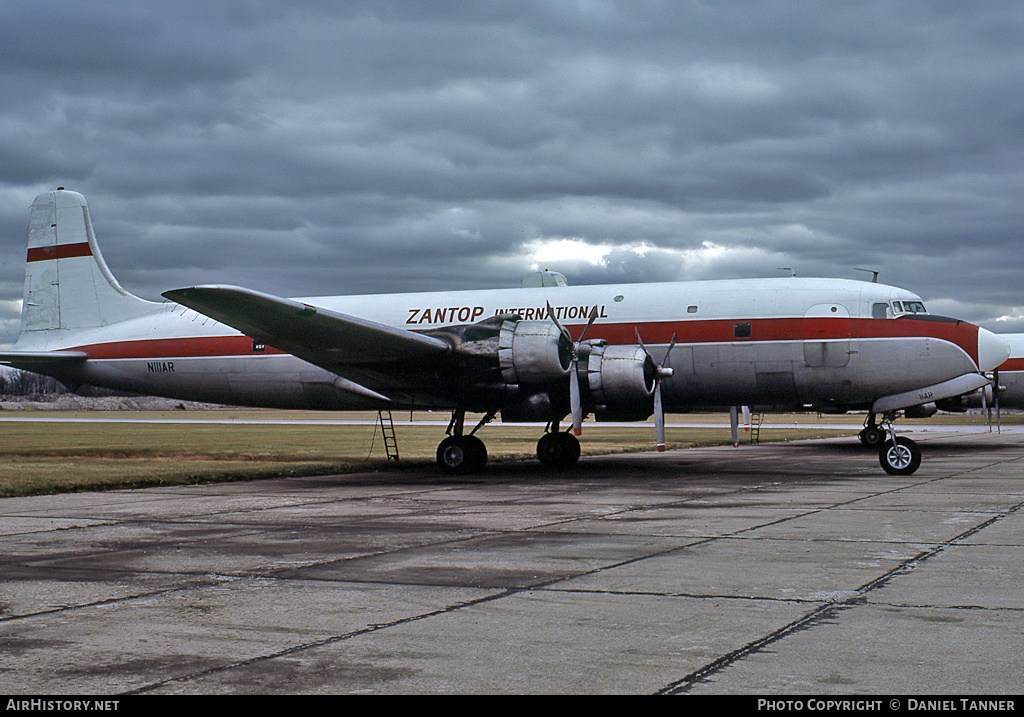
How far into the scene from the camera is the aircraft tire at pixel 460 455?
68.0ft

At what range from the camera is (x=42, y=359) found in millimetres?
26438

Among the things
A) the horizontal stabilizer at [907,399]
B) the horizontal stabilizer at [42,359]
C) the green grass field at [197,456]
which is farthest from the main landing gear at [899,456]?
the horizontal stabilizer at [42,359]

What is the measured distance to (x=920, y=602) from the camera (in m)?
6.96

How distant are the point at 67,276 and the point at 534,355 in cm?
1576

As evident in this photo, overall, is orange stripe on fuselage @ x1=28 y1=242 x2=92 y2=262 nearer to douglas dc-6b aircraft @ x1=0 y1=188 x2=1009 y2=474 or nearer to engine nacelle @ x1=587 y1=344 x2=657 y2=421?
douglas dc-6b aircraft @ x1=0 y1=188 x2=1009 y2=474

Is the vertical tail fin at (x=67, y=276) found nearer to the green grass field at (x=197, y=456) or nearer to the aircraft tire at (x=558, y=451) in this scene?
the green grass field at (x=197, y=456)

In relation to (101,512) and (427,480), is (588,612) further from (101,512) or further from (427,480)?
(427,480)

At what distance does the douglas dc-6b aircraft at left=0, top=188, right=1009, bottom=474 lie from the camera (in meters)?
19.1

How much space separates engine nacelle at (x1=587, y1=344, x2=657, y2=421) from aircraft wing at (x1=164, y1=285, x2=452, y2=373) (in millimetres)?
3080

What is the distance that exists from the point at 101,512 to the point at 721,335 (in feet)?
42.8

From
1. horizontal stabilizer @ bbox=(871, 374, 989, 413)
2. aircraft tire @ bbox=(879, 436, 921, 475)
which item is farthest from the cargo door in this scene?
aircraft tire @ bbox=(879, 436, 921, 475)

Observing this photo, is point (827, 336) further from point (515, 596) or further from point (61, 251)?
point (61, 251)

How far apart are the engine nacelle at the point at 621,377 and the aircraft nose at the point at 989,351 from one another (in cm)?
672
